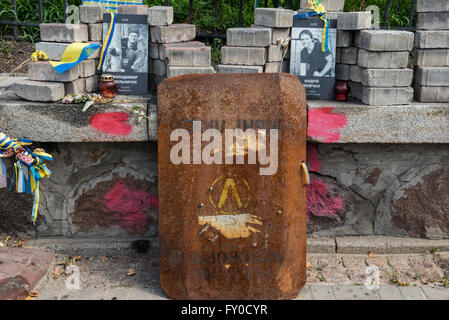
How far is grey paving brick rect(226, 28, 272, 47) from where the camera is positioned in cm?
369

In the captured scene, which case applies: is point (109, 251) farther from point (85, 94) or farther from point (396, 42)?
point (396, 42)

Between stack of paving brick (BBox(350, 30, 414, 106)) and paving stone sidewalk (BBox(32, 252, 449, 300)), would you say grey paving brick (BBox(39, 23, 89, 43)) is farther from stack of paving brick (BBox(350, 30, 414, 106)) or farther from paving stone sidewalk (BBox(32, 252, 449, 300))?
stack of paving brick (BBox(350, 30, 414, 106))

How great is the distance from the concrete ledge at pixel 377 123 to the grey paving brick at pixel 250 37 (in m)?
0.53

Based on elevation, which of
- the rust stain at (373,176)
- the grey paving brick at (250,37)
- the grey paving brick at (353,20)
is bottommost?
the rust stain at (373,176)

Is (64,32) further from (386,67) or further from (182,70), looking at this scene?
(386,67)

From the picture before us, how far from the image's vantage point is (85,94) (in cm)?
370

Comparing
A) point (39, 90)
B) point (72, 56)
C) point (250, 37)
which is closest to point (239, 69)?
point (250, 37)

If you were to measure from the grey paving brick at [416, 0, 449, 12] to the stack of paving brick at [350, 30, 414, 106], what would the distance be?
0.94ft

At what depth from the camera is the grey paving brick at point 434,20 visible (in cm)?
372

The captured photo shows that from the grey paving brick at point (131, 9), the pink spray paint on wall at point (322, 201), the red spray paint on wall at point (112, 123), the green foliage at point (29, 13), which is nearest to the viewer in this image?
the red spray paint on wall at point (112, 123)

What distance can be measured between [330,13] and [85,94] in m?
1.86

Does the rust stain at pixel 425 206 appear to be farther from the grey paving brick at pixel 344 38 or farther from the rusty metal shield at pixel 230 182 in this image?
the grey paving brick at pixel 344 38

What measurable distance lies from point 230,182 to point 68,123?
1.16 metres

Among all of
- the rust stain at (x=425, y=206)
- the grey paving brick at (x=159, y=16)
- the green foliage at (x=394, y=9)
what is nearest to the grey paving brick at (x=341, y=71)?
the rust stain at (x=425, y=206)
